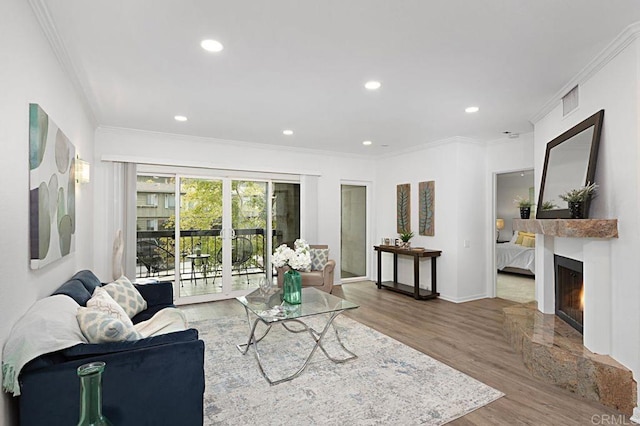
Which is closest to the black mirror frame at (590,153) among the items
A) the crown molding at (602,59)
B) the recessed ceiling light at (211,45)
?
the crown molding at (602,59)

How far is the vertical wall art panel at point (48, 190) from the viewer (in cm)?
202

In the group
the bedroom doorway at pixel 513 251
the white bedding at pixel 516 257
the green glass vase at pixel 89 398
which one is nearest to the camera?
the green glass vase at pixel 89 398

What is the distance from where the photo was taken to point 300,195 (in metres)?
6.39

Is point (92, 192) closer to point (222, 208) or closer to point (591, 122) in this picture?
point (222, 208)

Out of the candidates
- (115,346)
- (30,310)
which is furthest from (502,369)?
(30,310)

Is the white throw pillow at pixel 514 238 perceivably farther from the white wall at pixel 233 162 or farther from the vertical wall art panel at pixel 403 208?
the white wall at pixel 233 162

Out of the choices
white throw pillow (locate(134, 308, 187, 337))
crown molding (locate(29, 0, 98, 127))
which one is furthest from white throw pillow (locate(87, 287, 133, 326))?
crown molding (locate(29, 0, 98, 127))

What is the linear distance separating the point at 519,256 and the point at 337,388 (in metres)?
6.45

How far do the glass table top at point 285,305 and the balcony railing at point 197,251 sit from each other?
2171 mm

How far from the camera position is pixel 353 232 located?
7.21 metres

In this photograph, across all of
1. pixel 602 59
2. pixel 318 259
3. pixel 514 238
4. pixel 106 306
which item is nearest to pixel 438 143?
pixel 318 259

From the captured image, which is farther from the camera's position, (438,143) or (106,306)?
(438,143)

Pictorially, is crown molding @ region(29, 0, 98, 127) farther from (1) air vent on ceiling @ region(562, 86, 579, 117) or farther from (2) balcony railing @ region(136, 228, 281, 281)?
(1) air vent on ceiling @ region(562, 86, 579, 117)

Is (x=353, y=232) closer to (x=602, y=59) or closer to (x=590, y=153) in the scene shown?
(x=590, y=153)
